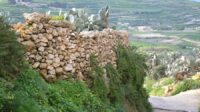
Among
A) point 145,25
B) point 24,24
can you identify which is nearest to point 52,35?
point 24,24

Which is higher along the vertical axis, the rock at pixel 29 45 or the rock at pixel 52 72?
the rock at pixel 29 45

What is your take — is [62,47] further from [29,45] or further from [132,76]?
[132,76]

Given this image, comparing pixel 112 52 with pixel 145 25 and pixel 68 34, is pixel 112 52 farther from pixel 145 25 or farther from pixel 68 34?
pixel 145 25

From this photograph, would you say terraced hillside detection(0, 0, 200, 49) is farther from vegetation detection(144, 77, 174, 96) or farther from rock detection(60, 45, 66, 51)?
rock detection(60, 45, 66, 51)

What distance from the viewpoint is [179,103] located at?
32625 millimetres

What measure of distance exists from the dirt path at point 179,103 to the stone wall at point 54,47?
13189 millimetres

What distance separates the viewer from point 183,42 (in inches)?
5856

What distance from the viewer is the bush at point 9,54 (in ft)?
36.8

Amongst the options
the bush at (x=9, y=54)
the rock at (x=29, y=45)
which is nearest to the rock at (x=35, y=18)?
the rock at (x=29, y=45)

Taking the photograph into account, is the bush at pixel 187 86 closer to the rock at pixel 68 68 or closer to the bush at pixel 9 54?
the rock at pixel 68 68

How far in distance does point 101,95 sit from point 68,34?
185 cm

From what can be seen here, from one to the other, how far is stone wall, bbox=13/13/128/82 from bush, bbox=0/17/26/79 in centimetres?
136

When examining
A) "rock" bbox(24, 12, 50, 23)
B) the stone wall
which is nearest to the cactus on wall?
the stone wall

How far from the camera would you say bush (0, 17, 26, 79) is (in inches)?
441
